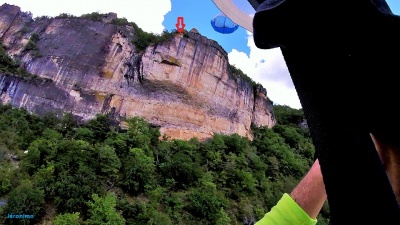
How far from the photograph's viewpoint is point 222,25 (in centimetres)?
114

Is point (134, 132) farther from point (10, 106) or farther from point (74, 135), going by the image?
point (10, 106)

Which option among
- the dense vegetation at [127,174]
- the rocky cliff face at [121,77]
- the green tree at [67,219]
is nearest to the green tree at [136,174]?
the dense vegetation at [127,174]

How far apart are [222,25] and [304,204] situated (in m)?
0.75

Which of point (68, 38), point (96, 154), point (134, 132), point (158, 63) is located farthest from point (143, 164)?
point (68, 38)

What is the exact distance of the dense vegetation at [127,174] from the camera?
12070mm

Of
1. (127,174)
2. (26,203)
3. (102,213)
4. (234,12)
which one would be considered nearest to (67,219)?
(102,213)

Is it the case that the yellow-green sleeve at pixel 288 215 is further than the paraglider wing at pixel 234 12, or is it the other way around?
the paraglider wing at pixel 234 12

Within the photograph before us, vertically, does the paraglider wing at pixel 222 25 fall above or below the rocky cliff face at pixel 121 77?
below

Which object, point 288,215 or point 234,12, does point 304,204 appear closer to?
point 288,215

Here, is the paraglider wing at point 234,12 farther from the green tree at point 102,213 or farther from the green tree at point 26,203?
the green tree at point 26,203

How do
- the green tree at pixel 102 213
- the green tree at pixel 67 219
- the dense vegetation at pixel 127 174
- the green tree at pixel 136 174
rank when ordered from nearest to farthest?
the green tree at pixel 67 219
the green tree at pixel 102 213
the dense vegetation at pixel 127 174
the green tree at pixel 136 174

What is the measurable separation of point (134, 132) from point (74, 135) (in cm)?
352

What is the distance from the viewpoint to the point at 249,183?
18062 mm

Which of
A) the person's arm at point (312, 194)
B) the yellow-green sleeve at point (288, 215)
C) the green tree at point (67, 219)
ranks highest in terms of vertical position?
the person's arm at point (312, 194)
